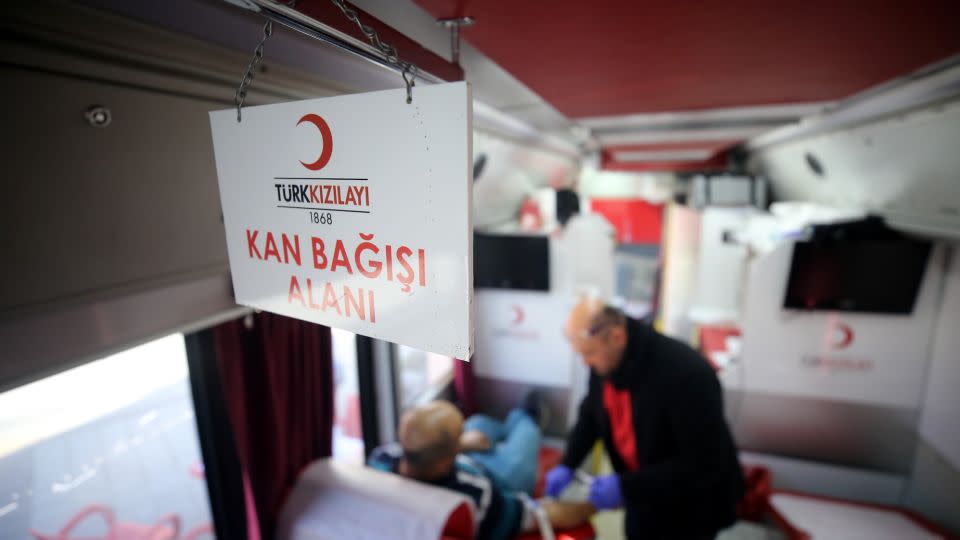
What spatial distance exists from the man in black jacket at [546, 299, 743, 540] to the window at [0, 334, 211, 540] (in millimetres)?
2048

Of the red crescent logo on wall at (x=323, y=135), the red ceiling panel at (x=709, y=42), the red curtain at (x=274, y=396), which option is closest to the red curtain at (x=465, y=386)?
the red curtain at (x=274, y=396)

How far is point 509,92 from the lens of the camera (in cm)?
237

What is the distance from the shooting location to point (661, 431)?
2135 millimetres

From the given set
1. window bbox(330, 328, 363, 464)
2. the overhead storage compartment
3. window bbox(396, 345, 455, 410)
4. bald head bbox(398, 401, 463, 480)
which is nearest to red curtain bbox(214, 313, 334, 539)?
bald head bbox(398, 401, 463, 480)

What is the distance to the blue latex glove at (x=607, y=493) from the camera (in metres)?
2.26

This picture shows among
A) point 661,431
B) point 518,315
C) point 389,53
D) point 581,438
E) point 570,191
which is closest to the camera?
point 389,53

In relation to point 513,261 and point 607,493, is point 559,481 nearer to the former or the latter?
point 607,493

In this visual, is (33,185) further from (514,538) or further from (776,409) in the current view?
(776,409)

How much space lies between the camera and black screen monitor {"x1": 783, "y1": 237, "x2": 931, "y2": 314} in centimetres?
249

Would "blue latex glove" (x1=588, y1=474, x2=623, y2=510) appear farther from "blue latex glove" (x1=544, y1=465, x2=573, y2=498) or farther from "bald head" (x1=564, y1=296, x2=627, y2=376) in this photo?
"bald head" (x1=564, y1=296, x2=627, y2=376)

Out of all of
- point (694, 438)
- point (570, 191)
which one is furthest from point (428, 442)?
point (570, 191)

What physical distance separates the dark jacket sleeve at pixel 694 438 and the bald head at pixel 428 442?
1.10 metres

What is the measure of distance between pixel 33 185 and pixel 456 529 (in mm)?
2019

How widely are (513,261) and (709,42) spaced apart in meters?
2.24
